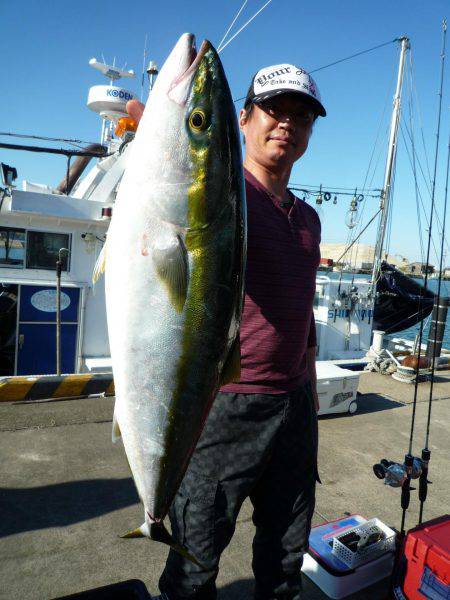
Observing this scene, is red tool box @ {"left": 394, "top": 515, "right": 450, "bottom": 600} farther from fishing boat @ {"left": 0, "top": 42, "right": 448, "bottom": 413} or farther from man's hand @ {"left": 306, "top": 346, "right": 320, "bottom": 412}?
fishing boat @ {"left": 0, "top": 42, "right": 448, "bottom": 413}

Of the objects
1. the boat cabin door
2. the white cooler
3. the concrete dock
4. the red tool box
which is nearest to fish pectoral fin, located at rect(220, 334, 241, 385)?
the red tool box

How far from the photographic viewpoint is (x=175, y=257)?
3.92 ft

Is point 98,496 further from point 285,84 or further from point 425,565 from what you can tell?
point 285,84

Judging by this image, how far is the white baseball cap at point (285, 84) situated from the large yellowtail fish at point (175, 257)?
1.69ft

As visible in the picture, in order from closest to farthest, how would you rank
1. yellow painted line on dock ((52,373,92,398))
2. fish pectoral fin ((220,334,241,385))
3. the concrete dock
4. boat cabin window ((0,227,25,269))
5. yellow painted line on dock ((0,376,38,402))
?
fish pectoral fin ((220,334,241,385)) → the concrete dock → yellow painted line on dock ((0,376,38,402)) → yellow painted line on dock ((52,373,92,398)) → boat cabin window ((0,227,25,269))

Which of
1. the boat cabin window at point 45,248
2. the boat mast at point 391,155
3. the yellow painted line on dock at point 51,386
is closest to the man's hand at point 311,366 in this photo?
the yellow painted line on dock at point 51,386

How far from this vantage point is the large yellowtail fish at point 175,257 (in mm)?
1183

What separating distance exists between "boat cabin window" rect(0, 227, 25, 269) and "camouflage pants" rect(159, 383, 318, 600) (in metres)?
6.38

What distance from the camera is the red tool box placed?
2160 mm

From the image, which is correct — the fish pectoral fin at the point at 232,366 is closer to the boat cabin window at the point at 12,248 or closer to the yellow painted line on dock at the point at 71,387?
the yellow painted line on dock at the point at 71,387

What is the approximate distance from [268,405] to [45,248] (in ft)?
21.5

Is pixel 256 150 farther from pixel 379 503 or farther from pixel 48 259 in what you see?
pixel 48 259

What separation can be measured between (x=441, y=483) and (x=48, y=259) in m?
6.44

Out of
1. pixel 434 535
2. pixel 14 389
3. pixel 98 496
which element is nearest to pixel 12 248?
pixel 14 389
